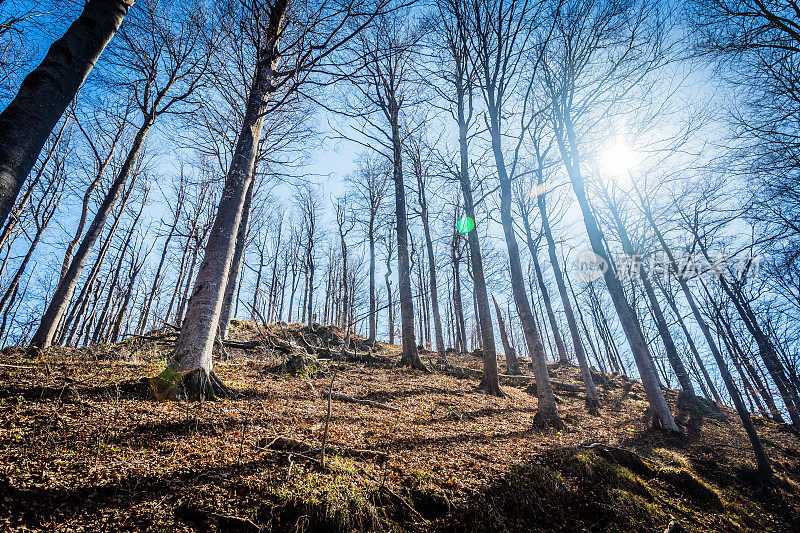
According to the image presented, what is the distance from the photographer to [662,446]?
6258 mm

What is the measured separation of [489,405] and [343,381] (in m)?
3.56

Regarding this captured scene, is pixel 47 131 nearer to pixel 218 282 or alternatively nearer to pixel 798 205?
pixel 218 282

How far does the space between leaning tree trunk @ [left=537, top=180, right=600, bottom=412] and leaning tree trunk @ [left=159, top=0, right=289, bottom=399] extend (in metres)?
9.75

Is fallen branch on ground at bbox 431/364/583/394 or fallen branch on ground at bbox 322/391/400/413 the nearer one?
fallen branch on ground at bbox 322/391/400/413

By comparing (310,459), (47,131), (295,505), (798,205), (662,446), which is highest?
(798,205)

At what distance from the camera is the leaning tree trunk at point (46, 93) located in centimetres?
206

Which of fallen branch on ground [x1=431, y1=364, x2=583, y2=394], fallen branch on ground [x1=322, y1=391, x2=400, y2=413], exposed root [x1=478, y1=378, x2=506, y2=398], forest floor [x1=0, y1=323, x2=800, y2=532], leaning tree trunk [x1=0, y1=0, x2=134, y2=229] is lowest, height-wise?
forest floor [x1=0, y1=323, x2=800, y2=532]

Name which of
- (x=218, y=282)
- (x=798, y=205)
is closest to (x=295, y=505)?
(x=218, y=282)

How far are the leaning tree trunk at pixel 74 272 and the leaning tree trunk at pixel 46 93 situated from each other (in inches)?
293

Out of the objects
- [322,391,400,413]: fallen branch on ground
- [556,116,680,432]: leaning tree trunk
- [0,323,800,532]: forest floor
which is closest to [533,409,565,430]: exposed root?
[0,323,800,532]: forest floor

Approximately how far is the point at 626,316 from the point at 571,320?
300cm

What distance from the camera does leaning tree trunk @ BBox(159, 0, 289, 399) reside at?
3.96m

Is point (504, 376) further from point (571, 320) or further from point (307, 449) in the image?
point (307, 449)

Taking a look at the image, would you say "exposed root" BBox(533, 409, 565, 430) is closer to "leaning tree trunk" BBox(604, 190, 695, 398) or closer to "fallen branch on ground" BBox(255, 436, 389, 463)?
"fallen branch on ground" BBox(255, 436, 389, 463)
